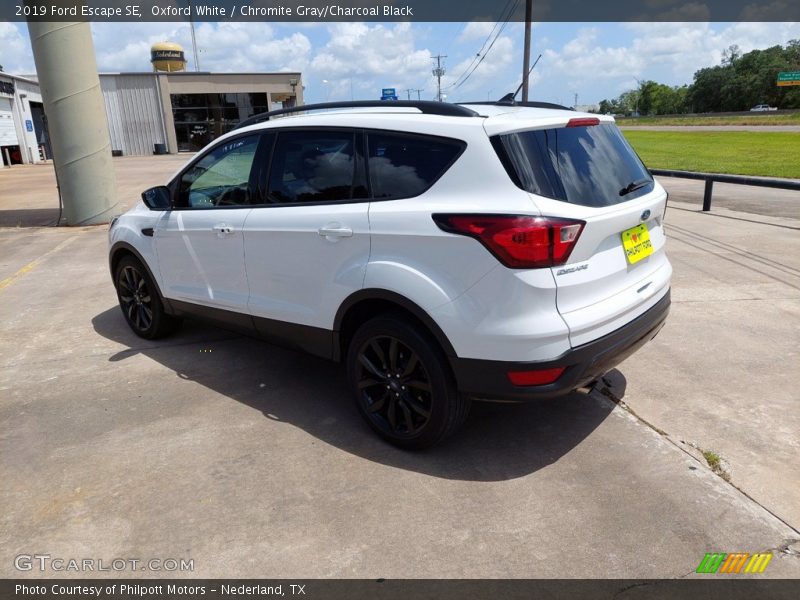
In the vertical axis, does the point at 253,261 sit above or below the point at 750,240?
above

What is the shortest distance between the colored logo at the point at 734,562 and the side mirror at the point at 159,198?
4062 millimetres

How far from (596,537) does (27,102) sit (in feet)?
134

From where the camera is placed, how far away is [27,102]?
114 ft

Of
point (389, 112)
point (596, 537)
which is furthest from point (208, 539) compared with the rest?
point (389, 112)

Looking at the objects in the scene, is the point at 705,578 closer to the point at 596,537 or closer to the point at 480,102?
the point at 596,537

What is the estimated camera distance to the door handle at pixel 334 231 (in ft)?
10.8

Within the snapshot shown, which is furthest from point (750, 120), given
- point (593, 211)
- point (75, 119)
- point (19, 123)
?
point (593, 211)

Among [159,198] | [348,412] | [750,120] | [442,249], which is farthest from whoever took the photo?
[750,120]

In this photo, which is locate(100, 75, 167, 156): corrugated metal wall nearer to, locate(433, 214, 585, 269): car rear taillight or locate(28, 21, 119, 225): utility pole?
locate(28, 21, 119, 225): utility pole

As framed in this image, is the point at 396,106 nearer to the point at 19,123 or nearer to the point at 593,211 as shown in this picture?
the point at 593,211

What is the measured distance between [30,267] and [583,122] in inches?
303

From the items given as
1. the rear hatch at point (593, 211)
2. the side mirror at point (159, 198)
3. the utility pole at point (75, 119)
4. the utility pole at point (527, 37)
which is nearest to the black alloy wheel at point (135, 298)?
the side mirror at point (159, 198)

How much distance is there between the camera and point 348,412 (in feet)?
12.6

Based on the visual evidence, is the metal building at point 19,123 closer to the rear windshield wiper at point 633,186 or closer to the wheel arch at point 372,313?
the wheel arch at point 372,313
